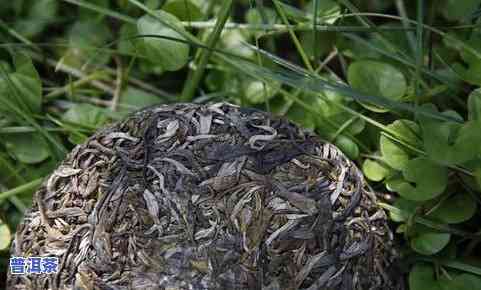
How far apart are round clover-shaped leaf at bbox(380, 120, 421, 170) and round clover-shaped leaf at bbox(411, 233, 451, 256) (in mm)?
111

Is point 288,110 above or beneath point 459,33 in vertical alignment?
beneath

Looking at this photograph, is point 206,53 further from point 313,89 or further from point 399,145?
point 399,145

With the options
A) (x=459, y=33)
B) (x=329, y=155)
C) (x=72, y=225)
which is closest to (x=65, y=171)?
(x=72, y=225)

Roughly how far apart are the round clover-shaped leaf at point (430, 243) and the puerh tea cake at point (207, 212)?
0.32 ft

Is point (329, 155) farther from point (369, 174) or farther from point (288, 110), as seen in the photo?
point (288, 110)

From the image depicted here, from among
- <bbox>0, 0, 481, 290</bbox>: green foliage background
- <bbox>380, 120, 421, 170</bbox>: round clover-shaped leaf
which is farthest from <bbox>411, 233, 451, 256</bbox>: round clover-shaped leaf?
<bbox>380, 120, 421, 170</bbox>: round clover-shaped leaf

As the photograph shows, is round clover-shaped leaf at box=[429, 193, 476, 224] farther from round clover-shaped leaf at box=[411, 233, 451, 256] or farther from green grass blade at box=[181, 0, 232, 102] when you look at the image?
green grass blade at box=[181, 0, 232, 102]

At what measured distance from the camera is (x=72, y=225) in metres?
1.04

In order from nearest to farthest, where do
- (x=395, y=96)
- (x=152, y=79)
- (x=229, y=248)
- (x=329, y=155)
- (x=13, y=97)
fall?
(x=229, y=248) → (x=329, y=155) → (x=395, y=96) → (x=13, y=97) → (x=152, y=79)

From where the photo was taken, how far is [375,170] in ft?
4.21

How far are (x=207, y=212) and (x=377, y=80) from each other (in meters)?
0.42

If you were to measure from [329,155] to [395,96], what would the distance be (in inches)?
9.1

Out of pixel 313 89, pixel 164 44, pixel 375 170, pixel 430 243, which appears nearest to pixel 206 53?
pixel 164 44

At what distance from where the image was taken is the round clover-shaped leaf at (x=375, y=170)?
4.18ft
